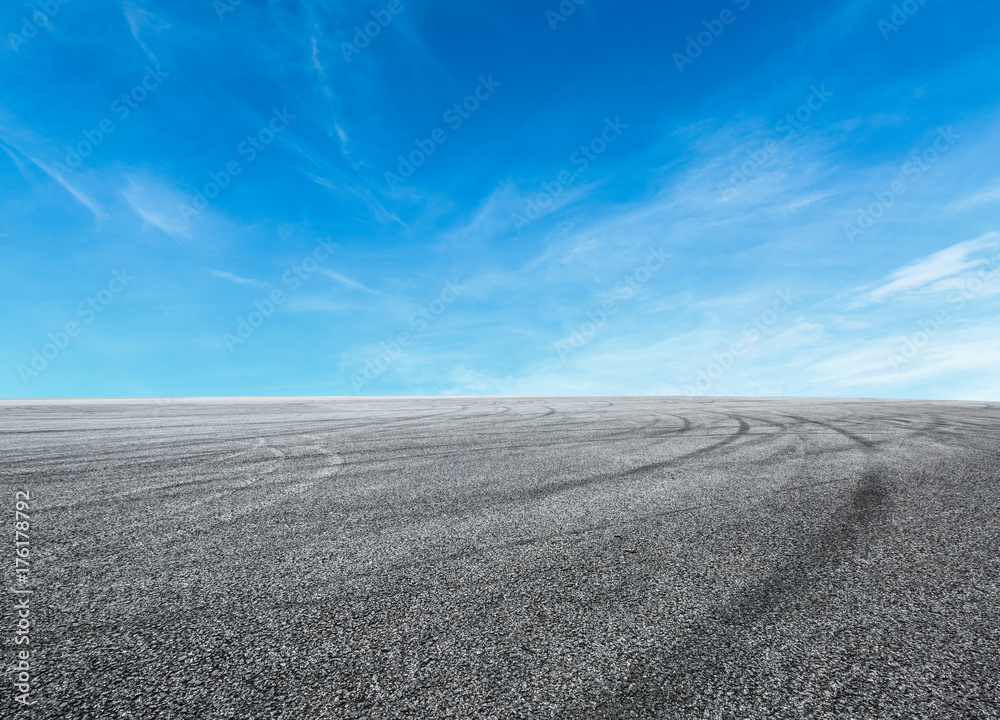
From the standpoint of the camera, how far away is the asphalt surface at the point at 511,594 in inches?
51.4

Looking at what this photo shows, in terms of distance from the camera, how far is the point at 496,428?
7.59 metres

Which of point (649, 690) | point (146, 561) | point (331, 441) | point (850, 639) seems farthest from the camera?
point (331, 441)

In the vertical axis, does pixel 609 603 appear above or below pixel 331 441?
below

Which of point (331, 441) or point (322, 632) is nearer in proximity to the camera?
point (322, 632)

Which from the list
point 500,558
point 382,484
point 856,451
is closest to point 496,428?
point 382,484

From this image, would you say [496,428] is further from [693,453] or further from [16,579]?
[16,579]

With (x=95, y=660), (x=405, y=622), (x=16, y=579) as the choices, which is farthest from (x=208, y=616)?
(x=16, y=579)

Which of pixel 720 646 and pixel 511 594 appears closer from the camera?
pixel 720 646

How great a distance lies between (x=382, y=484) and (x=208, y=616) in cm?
202

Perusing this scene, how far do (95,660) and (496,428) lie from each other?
626cm

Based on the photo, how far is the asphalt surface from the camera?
1.31 metres

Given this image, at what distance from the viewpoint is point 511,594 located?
1851mm

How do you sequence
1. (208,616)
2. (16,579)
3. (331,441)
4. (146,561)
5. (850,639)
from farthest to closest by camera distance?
(331,441)
(146,561)
(16,579)
(208,616)
(850,639)

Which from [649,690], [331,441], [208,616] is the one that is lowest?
[649,690]
